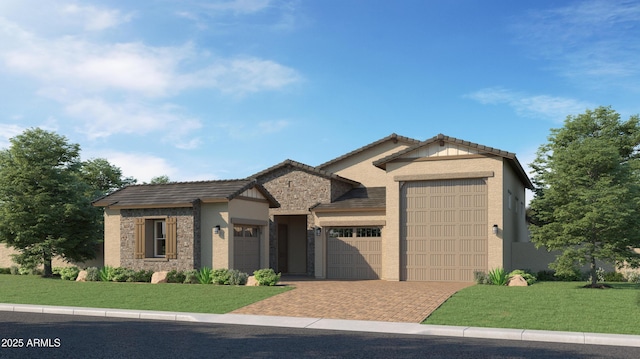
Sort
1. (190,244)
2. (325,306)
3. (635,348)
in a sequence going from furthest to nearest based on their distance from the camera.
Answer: (190,244), (325,306), (635,348)

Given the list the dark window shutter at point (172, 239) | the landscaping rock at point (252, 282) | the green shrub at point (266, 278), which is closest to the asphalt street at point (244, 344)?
the green shrub at point (266, 278)

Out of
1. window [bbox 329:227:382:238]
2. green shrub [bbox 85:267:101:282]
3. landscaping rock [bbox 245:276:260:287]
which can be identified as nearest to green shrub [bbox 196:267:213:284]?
landscaping rock [bbox 245:276:260:287]

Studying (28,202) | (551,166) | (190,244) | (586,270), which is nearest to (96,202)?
(28,202)

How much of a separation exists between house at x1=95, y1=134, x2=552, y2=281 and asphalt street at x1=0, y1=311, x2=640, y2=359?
11.6 meters

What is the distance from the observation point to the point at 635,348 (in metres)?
11.3

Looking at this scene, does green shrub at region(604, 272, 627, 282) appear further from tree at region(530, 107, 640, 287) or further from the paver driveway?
the paver driveway

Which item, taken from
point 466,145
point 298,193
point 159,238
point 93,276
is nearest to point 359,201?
point 298,193

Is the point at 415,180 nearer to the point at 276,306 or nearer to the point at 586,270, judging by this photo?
the point at 586,270

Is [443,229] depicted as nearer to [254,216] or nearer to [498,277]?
[498,277]

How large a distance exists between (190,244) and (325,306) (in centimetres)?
1005

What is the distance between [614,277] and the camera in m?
25.3

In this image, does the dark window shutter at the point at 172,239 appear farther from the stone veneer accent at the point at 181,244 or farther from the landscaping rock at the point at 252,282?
the landscaping rock at the point at 252,282

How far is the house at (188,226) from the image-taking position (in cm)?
2519

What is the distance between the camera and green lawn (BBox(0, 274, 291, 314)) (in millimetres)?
17672
